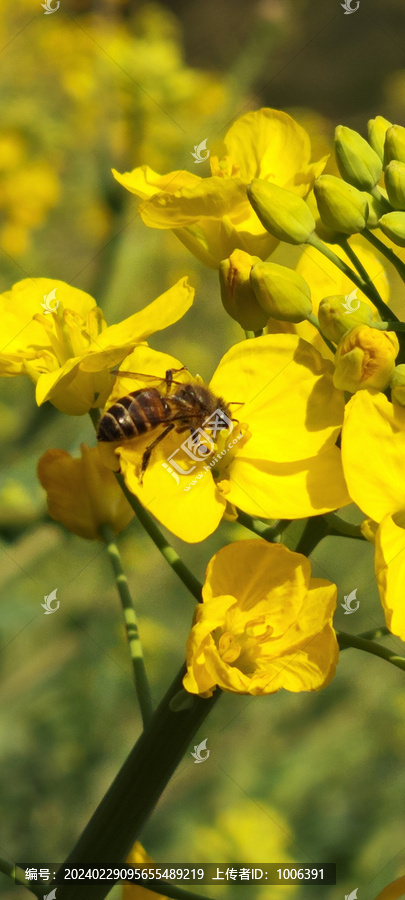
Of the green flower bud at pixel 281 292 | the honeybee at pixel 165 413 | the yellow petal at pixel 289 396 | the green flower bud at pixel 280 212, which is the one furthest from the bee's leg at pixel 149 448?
the green flower bud at pixel 280 212

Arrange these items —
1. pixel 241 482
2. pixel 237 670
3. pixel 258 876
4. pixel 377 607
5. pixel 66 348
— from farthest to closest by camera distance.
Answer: pixel 377 607
pixel 258 876
pixel 66 348
pixel 241 482
pixel 237 670

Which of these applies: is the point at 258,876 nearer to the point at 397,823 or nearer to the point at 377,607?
the point at 397,823

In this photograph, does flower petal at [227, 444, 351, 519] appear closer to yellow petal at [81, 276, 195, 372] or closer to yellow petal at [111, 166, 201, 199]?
A: yellow petal at [81, 276, 195, 372]

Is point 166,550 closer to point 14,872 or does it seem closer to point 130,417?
point 130,417

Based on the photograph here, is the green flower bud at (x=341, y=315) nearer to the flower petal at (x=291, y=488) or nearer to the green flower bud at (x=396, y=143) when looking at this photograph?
the flower petal at (x=291, y=488)

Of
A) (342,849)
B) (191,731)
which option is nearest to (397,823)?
(342,849)

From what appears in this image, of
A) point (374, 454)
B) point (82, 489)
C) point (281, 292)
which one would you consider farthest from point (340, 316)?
point (82, 489)
